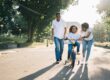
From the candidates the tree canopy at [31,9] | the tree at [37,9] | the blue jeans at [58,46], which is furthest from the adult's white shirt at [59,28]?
the tree at [37,9]

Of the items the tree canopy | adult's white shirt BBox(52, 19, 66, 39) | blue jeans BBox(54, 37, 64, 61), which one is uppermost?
the tree canopy

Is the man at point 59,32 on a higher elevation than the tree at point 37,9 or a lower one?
lower

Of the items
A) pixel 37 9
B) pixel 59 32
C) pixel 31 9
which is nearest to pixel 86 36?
pixel 59 32

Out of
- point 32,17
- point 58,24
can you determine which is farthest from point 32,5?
point 58,24

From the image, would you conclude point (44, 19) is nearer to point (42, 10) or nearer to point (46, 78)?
point (42, 10)

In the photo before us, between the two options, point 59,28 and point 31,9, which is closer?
point 59,28

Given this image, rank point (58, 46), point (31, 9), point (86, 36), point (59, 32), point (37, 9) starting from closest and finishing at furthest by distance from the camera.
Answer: point (86, 36)
point (58, 46)
point (59, 32)
point (31, 9)
point (37, 9)

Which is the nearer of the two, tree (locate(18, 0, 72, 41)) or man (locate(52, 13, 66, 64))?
man (locate(52, 13, 66, 64))

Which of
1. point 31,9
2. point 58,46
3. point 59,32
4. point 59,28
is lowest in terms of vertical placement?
point 58,46

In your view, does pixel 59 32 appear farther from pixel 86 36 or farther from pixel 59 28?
pixel 86 36

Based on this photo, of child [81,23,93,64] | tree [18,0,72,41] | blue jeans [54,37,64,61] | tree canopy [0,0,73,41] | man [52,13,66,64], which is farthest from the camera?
tree [18,0,72,41]

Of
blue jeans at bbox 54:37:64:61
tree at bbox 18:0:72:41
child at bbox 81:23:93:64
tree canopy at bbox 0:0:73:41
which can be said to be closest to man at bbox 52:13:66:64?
blue jeans at bbox 54:37:64:61

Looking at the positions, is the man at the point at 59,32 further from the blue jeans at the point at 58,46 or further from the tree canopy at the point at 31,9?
the tree canopy at the point at 31,9

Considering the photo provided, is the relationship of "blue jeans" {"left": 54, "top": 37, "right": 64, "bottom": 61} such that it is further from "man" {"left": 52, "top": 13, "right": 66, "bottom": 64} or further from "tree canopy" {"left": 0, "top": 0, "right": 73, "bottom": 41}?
"tree canopy" {"left": 0, "top": 0, "right": 73, "bottom": 41}
